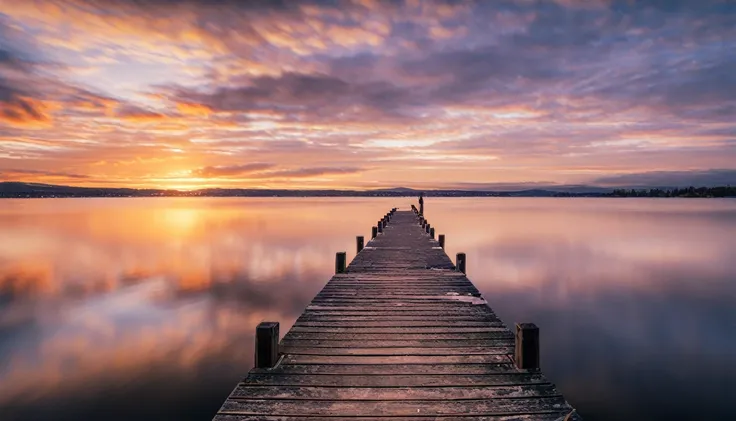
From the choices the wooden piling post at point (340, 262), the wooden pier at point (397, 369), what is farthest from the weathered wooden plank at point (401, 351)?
the wooden piling post at point (340, 262)

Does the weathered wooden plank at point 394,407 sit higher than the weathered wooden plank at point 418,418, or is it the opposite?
the weathered wooden plank at point 394,407

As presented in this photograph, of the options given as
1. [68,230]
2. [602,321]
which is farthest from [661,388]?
[68,230]

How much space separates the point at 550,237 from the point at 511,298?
2111 centimetres

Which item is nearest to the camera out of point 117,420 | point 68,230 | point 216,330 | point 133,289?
point 117,420

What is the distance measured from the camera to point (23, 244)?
29250mm

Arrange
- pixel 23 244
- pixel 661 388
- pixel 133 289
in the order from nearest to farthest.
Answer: pixel 661 388
pixel 133 289
pixel 23 244

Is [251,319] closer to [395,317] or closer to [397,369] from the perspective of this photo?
[395,317]

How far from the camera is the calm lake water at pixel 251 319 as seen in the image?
812cm

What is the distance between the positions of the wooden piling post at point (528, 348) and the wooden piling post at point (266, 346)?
313 centimetres

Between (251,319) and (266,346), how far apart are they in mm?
8426

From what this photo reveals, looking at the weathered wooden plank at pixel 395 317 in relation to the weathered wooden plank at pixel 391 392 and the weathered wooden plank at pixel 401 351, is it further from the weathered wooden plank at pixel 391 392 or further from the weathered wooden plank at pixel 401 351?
the weathered wooden plank at pixel 391 392

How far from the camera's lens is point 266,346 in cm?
539

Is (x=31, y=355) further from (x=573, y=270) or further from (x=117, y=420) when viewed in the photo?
(x=573, y=270)

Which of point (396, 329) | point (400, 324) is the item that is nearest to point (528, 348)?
point (396, 329)
